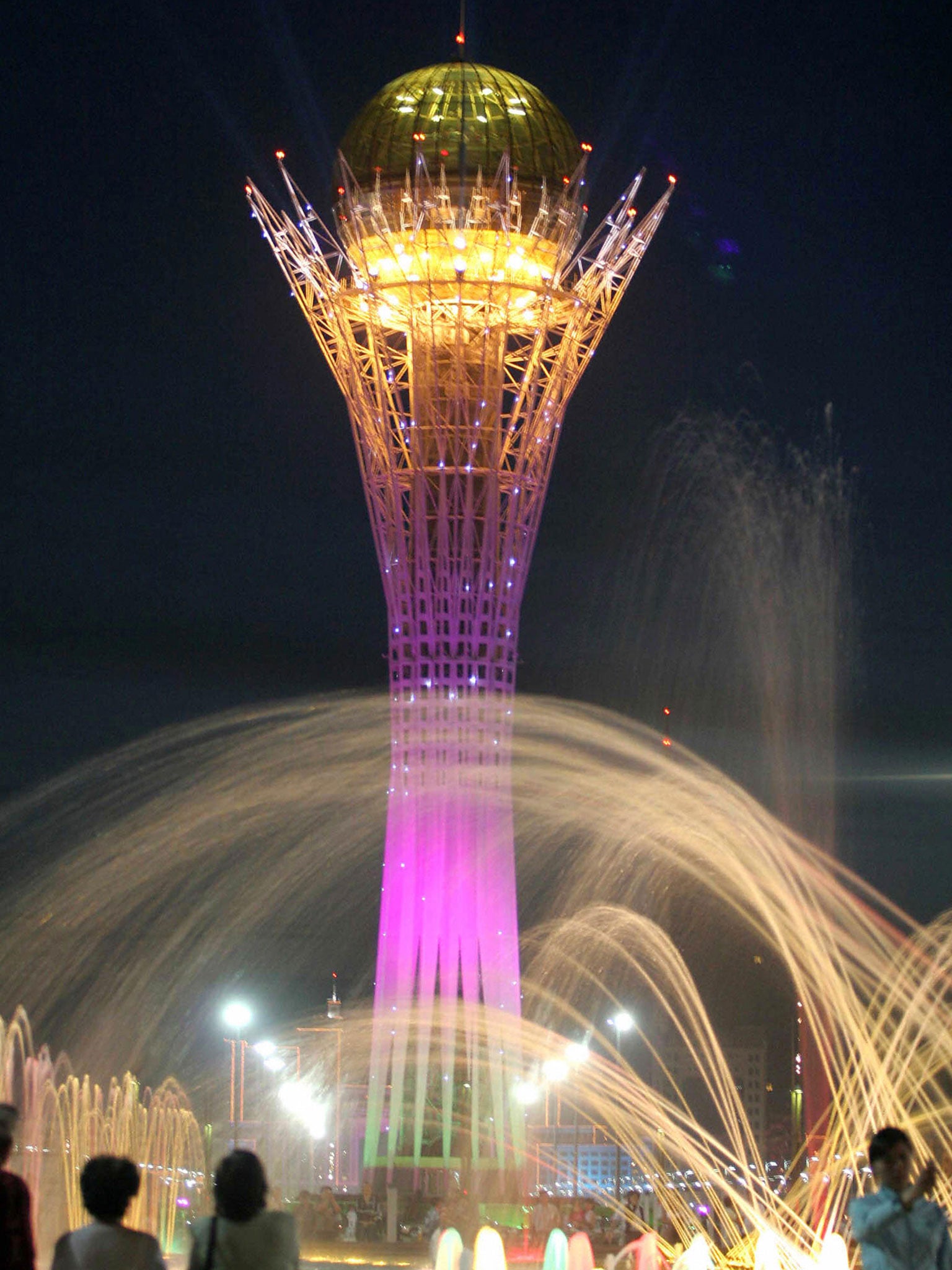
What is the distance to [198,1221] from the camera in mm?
9125

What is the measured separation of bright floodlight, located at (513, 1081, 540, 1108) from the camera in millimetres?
48688

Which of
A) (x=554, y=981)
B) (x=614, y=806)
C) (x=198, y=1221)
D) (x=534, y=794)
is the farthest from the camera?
(x=554, y=981)

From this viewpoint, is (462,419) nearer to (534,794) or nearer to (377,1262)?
(534,794)

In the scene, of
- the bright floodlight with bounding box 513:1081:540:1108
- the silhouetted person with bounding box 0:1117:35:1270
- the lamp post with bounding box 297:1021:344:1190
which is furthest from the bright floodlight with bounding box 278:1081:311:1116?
the silhouetted person with bounding box 0:1117:35:1270

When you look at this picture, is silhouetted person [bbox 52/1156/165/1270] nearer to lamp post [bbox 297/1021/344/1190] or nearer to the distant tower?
the distant tower

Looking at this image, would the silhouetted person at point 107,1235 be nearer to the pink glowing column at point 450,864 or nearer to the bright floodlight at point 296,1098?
the pink glowing column at point 450,864

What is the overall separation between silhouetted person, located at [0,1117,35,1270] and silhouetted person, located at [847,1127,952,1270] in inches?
152

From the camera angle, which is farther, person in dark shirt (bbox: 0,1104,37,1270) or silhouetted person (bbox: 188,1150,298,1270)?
person in dark shirt (bbox: 0,1104,37,1270)

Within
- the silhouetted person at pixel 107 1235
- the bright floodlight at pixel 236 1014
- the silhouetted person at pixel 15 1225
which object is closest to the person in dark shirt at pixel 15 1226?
the silhouetted person at pixel 15 1225

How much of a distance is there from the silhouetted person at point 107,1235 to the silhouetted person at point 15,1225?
24cm

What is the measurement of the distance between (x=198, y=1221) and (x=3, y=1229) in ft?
3.18

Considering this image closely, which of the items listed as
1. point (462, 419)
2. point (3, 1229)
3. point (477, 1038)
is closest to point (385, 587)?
point (462, 419)

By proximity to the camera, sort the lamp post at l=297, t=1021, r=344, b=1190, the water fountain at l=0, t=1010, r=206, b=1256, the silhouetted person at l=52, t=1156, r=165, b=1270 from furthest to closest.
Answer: the lamp post at l=297, t=1021, r=344, b=1190, the water fountain at l=0, t=1010, r=206, b=1256, the silhouetted person at l=52, t=1156, r=165, b=1270

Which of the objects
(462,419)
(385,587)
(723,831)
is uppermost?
(462,419)
